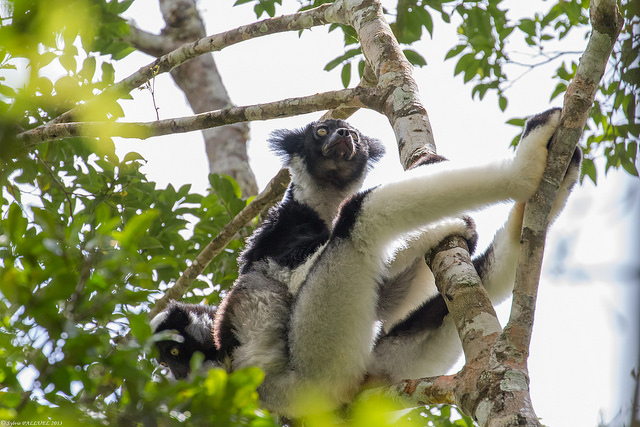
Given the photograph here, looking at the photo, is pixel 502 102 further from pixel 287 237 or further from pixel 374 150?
pixel 287 237

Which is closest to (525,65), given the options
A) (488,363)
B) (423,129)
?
(423,129)

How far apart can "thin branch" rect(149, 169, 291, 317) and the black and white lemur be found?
21.6 inches

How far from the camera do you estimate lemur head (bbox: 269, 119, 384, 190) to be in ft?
14.1

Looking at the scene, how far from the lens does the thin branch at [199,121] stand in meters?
3.54

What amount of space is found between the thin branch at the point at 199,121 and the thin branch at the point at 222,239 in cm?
105

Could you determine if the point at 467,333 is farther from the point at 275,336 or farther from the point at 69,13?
the point at 69,13

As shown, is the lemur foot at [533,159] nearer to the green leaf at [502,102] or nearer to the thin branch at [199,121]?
the thin branch at [199,121]

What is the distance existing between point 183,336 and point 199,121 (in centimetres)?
135

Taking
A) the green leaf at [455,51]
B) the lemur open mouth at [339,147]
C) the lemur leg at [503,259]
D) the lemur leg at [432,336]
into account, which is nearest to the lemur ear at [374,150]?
the lemur open mouth at [339,147]

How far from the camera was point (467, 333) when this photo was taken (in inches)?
85.6

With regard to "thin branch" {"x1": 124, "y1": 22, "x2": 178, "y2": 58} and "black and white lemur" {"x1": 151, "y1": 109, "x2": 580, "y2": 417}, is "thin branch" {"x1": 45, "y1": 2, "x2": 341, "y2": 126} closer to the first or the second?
"black and white lemur" {"x1": 151, "y1": 109, "x2": 580, "y2": 417}

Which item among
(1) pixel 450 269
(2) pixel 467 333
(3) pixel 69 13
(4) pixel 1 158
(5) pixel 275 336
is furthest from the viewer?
(5) pixel 275 336

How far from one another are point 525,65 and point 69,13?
442 cm

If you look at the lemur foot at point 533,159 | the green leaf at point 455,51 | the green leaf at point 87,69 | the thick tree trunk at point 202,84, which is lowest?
the lemur foot at point 533,159
